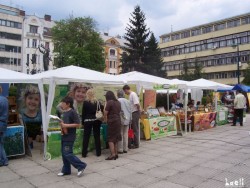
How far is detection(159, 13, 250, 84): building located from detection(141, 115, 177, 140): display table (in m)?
40.1

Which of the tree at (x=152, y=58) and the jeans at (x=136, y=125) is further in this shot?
the tree at (x=152, y=58)

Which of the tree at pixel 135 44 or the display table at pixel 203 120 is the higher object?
the tree at pixel 135 44

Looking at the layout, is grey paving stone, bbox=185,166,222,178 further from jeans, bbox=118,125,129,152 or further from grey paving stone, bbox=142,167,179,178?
jeans, bbox=118,125,129,152

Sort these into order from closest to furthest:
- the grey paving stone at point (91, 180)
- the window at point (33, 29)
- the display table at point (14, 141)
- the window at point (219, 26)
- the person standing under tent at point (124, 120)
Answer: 1. the grey paving stone at point (91, 180)
2. the display table at point (14, 141)
3. the person standing under tent at point (124, 120)
4. the window at point (219, 26)
5. the window at point (33, 29)

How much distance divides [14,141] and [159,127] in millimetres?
5359

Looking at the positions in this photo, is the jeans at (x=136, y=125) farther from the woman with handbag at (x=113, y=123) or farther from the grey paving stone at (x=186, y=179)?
the grey paving stone at (x=186, y=179)

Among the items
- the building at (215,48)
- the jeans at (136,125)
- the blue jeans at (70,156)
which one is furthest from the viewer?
the building at (215,48)

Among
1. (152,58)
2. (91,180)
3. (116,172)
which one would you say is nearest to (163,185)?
(116,172)

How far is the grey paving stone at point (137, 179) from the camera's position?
17.4ft

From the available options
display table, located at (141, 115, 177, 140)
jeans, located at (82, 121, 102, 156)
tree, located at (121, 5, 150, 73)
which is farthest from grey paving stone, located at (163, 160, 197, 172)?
tree, located at (121, 5, 150, 73)

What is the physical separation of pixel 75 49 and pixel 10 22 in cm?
2303

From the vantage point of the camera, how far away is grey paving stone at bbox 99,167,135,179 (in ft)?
19.3

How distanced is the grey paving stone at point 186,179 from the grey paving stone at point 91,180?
124 cm

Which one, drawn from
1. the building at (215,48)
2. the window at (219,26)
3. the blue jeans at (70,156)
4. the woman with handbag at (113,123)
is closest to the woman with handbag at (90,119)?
the woman with handbag at (113,123)
